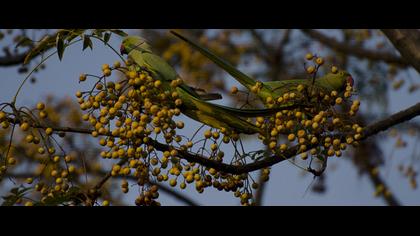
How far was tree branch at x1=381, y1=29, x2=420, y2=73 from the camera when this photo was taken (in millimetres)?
3527

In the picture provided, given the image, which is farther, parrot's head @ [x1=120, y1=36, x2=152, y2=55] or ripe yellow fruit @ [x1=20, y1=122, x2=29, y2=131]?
parrot's head @ [x1=120, y1=36, x2=152, y2=55]

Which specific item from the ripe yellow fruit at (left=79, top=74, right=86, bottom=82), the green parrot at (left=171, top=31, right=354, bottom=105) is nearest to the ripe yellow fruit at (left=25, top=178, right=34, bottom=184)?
the ripe yellow fruit at (left=79, top=74, right=86, bottom=82)

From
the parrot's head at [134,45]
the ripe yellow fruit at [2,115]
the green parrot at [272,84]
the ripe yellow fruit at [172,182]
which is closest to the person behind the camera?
the ripe yellow fruit at [2,115]

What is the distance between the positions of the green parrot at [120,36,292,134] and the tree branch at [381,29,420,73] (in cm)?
134

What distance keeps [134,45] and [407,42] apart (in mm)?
1553

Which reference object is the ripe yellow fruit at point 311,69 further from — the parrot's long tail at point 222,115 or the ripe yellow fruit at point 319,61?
the parrot's long tail at point 222,115

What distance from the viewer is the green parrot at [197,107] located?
2566 mm

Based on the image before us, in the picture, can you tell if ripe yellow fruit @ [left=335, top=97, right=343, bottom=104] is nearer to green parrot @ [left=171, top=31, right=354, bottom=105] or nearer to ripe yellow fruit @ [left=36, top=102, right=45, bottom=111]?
green parrot @ [left=171, top=31, right=354, bottom=105]

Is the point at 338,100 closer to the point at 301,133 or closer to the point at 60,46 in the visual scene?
the point at 301,133

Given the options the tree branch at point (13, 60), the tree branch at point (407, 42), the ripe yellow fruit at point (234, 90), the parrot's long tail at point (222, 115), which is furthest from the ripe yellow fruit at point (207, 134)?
the tree branch at point (13, 60)
